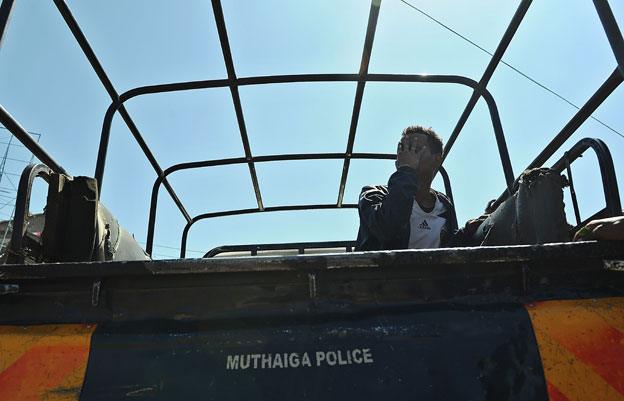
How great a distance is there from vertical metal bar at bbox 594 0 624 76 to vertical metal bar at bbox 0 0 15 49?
7.38 feet

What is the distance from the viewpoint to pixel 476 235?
8.57 ft

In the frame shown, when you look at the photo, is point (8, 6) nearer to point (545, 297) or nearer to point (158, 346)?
point (158, 346)

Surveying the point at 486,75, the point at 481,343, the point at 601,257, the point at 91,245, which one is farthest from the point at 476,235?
the point at 91,245

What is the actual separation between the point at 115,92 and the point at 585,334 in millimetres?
2820

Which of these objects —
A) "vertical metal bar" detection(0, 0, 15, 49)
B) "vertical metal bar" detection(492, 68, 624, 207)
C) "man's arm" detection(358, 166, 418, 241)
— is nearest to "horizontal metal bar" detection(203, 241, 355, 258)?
"vertical metal bar" detection(492, 68, 624, 207)

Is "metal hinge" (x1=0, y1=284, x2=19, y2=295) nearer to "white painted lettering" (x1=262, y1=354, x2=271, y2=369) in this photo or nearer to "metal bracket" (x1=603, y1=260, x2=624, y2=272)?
"white painted lettering" (x1=262, y1=354, x2=271, y2=369)

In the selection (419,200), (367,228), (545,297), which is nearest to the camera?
(545,297)

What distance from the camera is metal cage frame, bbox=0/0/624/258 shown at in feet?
6.30

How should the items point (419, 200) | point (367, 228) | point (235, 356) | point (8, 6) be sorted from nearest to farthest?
point (235, 356), point (8, 6), point (367, 228), point (419, 200)

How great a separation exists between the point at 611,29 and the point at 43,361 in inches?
83.4

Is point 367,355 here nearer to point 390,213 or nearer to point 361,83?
point 390,213

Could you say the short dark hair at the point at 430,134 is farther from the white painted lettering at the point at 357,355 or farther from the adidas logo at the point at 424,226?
the white painted lettering at the point at 357,355

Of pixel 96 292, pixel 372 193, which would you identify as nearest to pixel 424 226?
pixel 372 193

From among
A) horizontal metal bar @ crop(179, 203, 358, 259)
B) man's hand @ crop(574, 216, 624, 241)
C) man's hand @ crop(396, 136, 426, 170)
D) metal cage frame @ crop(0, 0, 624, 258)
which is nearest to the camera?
man's hand @ crop(574, 216, 624, 241)
